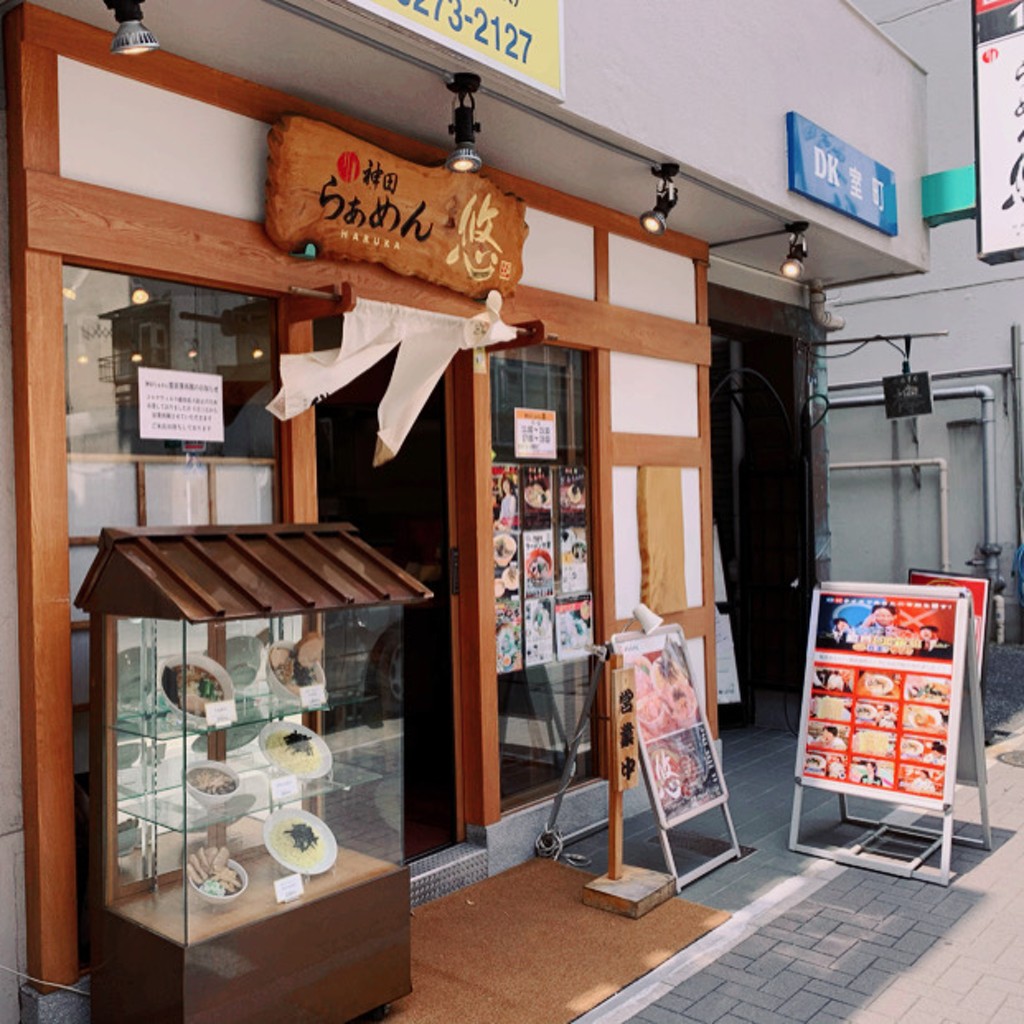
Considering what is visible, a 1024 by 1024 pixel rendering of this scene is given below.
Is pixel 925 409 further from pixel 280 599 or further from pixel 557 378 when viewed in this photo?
pixel 280 599

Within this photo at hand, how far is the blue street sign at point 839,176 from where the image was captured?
6.49 meters

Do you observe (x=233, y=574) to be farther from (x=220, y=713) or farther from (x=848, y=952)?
(x=848, y=952)

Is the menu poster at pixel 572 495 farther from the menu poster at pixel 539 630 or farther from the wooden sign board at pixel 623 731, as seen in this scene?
the wooden sign board at pixel 623 731

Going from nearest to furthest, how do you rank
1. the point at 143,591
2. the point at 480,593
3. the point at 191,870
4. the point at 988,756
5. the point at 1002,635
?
the point at 143,591
the point at 191,870
the point at 480,593
the point at 988,756
the point at 1002,635

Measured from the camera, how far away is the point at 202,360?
425cm

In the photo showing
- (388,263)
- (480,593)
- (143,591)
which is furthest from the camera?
(480,593)

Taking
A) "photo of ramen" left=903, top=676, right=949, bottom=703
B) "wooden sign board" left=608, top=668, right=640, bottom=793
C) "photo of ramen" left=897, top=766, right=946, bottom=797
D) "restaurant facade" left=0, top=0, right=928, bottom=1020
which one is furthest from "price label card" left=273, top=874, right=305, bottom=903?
"photo of ramen" left=903, top=676, right=949, bottom=703

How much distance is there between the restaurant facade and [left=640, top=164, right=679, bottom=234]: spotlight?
0.44 ft

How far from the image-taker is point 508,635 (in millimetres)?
5707

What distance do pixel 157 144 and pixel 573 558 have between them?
11.0ft

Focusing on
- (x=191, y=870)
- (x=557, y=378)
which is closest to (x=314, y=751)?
(x=191, y=870)

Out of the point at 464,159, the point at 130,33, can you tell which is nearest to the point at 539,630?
the point at 464,159

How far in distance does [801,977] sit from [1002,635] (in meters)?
10.3

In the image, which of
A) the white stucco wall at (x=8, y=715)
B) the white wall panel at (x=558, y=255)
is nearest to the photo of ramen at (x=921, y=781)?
the white wall panel at (x=558, y=255)
